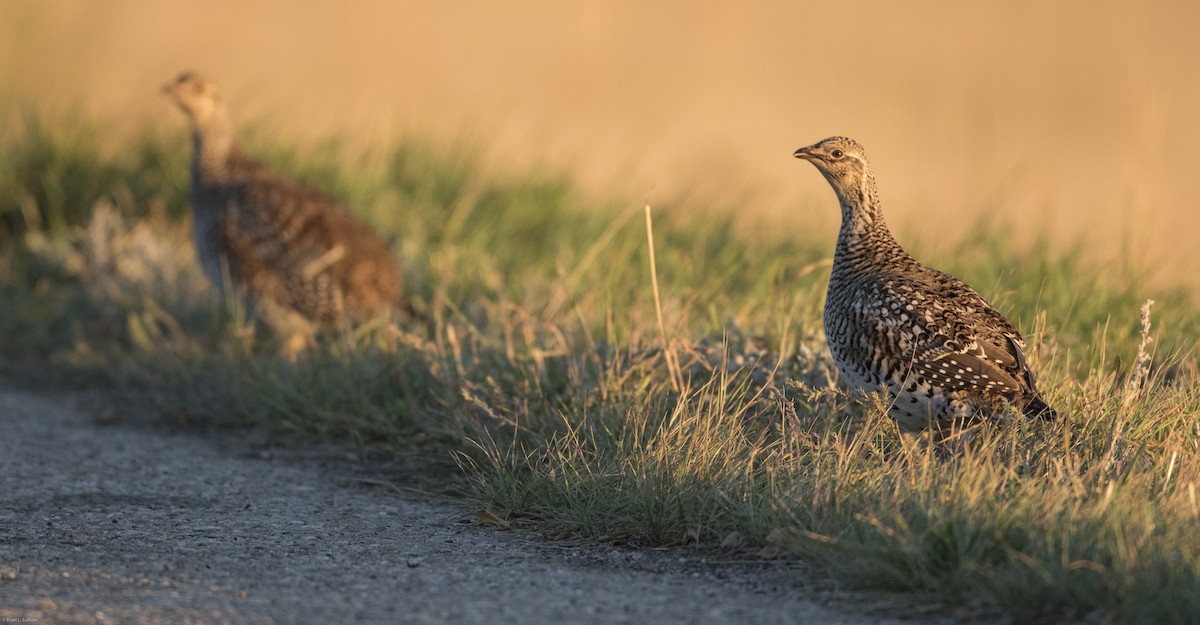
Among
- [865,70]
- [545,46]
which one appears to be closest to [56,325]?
[545,46]

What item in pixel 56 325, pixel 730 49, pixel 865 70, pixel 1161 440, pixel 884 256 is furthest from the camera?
pixel 865 70

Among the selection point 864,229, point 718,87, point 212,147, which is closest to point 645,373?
point 864,229

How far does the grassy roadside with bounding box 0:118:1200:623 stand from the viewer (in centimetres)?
390

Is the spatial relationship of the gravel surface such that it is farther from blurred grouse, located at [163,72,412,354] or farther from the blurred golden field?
the blurred golden field

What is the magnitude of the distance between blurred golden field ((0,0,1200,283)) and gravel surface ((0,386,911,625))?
4703 millimetres

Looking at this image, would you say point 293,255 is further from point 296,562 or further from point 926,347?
point 926,347

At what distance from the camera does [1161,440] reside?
4840 millimetres

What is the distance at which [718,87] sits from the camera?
47.1 ft

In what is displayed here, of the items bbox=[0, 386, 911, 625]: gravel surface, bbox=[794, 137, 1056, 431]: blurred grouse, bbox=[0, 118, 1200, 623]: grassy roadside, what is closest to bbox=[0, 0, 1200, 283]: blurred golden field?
bbox=[0, 118, 1200, 623]: grassy roadside

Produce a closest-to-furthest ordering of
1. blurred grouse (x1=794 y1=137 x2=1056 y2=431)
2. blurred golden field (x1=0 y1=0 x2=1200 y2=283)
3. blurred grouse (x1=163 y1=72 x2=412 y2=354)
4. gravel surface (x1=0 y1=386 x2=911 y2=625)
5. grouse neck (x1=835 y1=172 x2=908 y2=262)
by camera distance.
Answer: gravel surface (x1=0 y1=386 x2=911 y2=625)
blurred grouse (x1=794 y1=137 x2=1056 y2=431)
grouse neck (x1=835 y1=172 x2=908 y2=262)
blurred grouse (x1=163 y1=72 x2=412 y2=354)
blurred golden field (x1=0 y1=0 x2=1200 y2=283)

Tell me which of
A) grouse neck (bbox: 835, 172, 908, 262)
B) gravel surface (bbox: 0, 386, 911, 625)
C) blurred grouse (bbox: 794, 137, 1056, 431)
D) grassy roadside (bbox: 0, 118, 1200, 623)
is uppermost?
grouse neck (bbox: 835, 172, 908, 262)

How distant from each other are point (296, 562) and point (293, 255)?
3782 millimetres

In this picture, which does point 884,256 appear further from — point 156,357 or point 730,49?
point 730,49

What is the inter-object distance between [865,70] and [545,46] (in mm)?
3773
